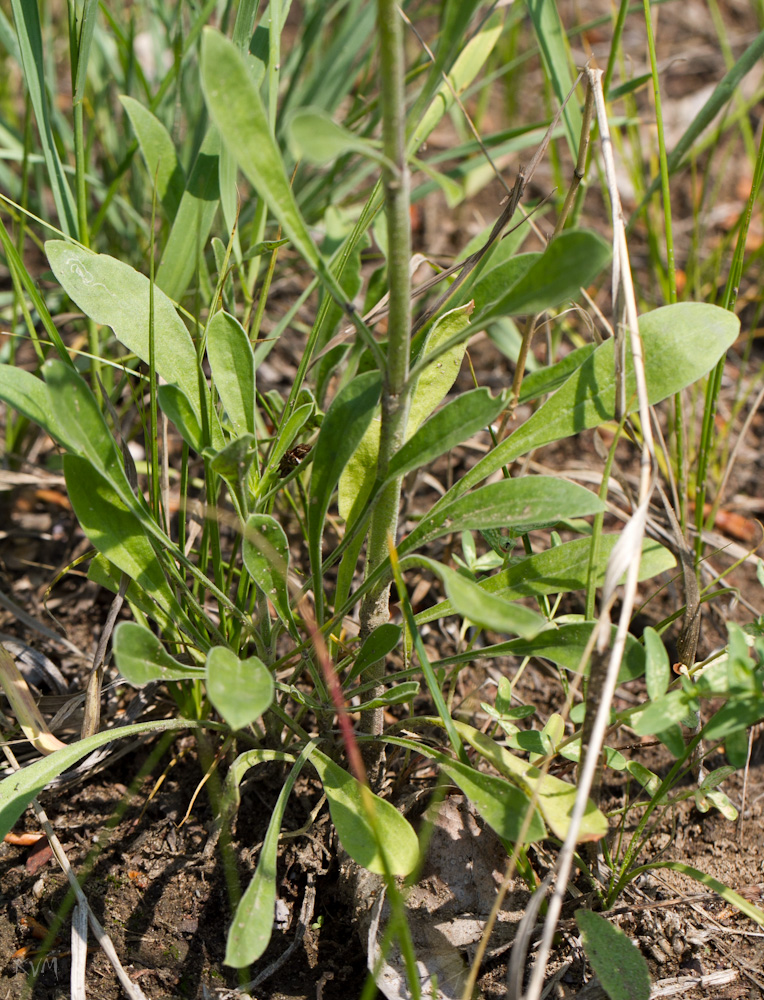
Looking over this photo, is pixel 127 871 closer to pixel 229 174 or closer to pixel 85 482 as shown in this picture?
pixel 85 482

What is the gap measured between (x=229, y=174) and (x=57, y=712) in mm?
797

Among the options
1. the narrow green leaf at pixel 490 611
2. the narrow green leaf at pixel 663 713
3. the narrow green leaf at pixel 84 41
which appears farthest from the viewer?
the narrow green leaf at pixel 84 41

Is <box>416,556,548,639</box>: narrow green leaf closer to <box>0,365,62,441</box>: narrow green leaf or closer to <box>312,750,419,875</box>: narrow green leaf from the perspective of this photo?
Answer: <box>312,750,419,875</box>: narrow green leaf

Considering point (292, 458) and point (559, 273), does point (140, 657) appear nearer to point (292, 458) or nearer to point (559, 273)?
point (292, 458)

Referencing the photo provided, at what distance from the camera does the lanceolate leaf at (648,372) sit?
94 cm

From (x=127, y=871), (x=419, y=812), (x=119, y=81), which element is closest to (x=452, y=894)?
(x=419, y=812)

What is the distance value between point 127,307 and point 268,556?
0.37 metres

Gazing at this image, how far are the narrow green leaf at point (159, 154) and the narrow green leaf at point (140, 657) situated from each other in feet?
2.18

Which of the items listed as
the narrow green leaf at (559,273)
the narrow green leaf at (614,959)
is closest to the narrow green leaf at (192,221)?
the narrow green leaf at (559,273)

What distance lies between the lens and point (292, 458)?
3.52 ft

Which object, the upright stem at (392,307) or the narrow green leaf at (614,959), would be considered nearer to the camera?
the upright stem at (392,307)

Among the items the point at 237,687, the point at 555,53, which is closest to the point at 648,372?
the point at 237,687

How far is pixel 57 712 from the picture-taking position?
3.79ft

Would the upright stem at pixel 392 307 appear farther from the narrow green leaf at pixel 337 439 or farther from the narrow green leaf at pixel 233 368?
the narrow green leaf at pixel 233 368
